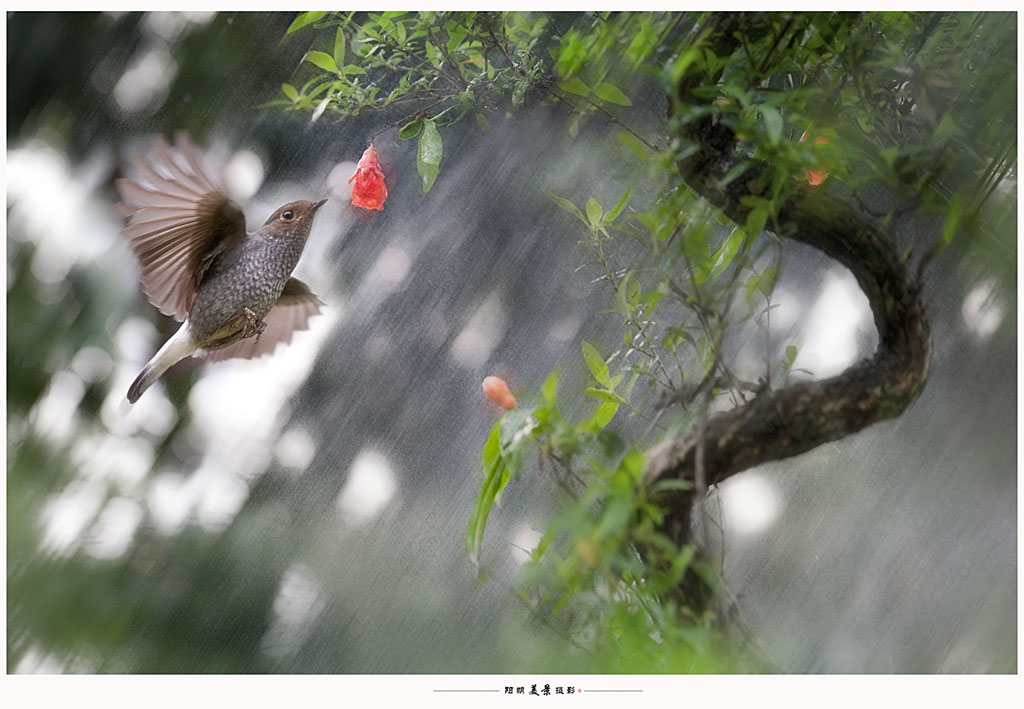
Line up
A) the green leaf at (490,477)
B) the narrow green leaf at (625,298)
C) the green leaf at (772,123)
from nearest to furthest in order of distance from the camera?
the green leaf at (772,123), the green leaf at (490,477), the narrow green leaf at (625,298)

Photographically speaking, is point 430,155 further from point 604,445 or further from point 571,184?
point 604,445

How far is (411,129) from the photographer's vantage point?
1.06m

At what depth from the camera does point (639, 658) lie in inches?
35.7

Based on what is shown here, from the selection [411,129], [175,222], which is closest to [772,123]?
[411,129]

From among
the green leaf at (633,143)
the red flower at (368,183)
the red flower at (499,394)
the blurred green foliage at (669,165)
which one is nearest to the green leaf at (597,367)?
the blurred green foliage at (669,165)

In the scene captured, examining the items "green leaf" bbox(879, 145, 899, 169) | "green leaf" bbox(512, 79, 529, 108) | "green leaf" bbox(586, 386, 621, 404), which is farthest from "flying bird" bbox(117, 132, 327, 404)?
"green leaf" bbox(879, 145, 899, 169)

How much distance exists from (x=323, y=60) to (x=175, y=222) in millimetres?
280

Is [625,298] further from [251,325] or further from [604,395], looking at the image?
[251,325]

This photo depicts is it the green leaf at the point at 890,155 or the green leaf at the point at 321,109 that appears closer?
→ the green leaf at the point at 890,155

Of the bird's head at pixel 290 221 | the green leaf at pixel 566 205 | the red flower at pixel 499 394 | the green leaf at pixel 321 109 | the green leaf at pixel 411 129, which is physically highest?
the green leaf at pixel 566 205

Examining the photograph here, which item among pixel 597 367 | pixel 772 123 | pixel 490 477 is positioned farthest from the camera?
pixel 597 367

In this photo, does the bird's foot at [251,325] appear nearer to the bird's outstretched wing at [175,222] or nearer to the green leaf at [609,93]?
the bird's outstretched wing at [175,222]

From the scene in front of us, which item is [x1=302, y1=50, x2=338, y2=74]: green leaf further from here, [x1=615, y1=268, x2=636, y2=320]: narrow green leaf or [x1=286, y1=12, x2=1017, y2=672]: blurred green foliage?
[x1=615, y1=268, x2=636, y2=320]: narrow green leaf

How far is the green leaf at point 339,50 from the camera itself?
3.35 ft
